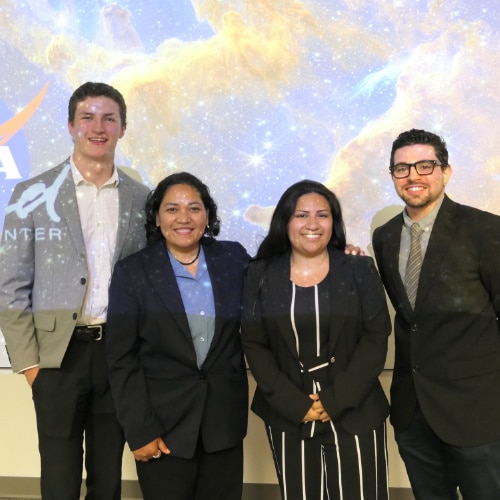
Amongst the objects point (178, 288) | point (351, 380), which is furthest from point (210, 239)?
point (351, 380)

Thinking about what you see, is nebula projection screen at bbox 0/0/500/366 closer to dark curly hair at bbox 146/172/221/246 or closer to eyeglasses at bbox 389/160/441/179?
dark curly hair at bbox 146/172/221/246

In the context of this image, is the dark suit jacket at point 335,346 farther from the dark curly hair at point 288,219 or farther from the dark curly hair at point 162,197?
the dark curly hair at point 162,197

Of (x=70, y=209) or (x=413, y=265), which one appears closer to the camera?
(x=413, y=265)

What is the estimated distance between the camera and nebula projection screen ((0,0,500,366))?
7.96ft

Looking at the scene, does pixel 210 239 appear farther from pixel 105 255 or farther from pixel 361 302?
pixel 361 302

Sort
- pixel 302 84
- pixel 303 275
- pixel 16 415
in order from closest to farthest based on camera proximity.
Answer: pixel 303 275 → pixel 302 84 → pixel 16 415

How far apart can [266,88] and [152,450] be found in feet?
5.46

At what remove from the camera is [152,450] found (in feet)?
5.45

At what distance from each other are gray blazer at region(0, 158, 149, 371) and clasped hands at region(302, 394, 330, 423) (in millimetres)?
826

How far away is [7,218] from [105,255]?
37 centimetres

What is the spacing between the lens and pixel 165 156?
2527 mm

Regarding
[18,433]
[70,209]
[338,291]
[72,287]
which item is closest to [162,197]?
[70,209]

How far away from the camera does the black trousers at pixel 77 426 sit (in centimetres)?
181

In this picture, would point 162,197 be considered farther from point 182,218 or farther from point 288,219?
point 288,219
